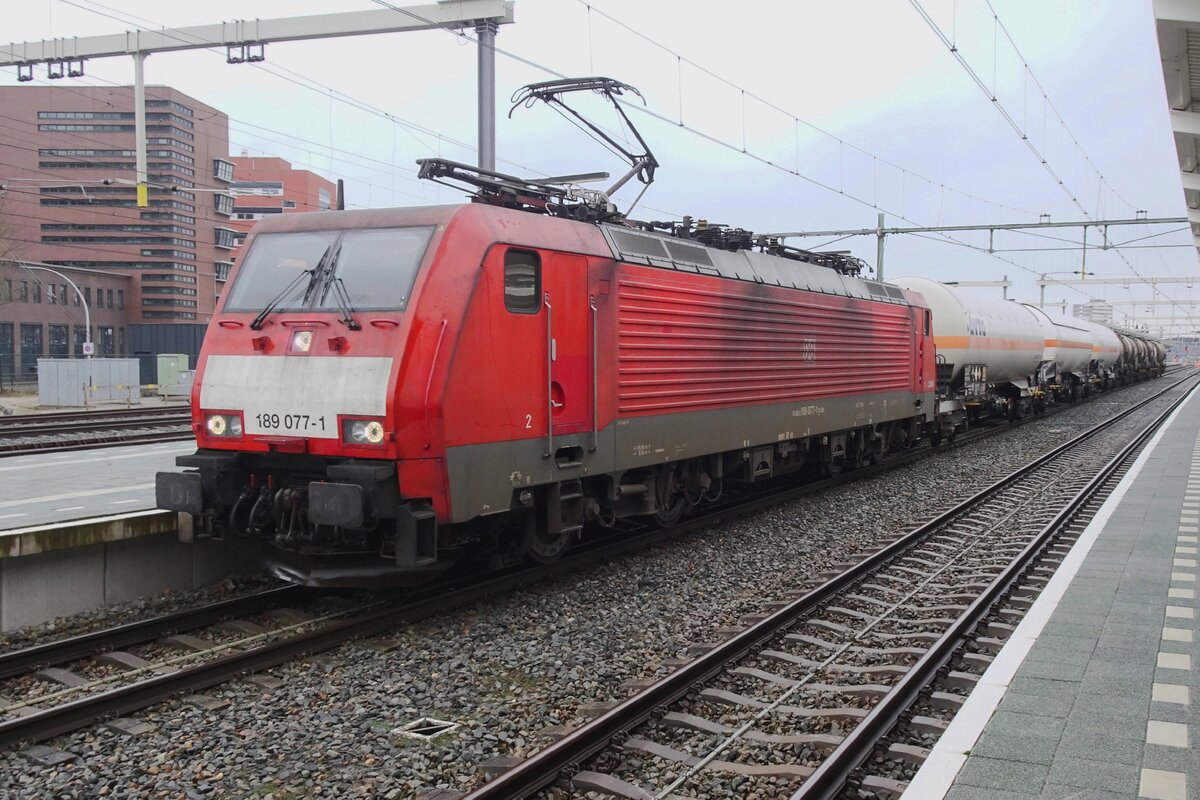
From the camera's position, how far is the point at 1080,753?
4.56 metres

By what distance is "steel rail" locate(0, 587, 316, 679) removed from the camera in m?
6.40

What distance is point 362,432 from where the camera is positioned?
7.09 meters

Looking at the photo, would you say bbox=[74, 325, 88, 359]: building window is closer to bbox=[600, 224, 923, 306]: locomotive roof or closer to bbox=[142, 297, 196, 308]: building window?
bbox=[142, 297, 196, 308]: building window

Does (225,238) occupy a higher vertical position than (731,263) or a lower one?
higher

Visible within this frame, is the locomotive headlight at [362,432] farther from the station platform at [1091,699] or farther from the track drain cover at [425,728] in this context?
the station platform at [1091,699]

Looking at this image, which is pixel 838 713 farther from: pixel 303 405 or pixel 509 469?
pixel 303 405

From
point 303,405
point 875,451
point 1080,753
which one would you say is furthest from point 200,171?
point 1080,753

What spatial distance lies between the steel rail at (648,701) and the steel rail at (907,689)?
1191 millimetres

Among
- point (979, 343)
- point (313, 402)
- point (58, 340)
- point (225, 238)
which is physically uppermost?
point (225, 238)

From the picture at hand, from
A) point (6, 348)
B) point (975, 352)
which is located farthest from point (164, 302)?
point (975, 352)

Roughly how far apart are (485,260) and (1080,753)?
5.22m

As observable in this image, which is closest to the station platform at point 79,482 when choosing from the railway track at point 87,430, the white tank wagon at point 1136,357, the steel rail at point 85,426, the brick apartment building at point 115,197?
the railway track at point 87,430

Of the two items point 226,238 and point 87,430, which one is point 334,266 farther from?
point 226,238

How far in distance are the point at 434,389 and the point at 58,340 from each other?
58369 mm
